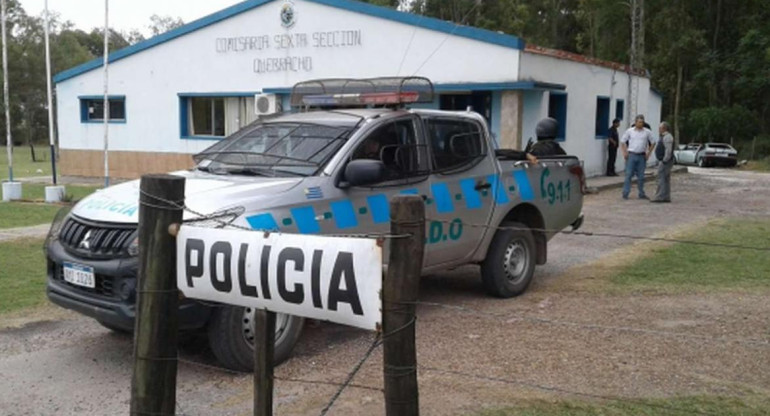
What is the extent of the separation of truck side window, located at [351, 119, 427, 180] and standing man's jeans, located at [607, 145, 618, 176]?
1667 cm

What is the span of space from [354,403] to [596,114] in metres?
18.9

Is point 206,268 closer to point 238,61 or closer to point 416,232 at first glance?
point 416,232

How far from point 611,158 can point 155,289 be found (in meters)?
20.3

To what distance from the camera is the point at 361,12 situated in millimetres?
19344

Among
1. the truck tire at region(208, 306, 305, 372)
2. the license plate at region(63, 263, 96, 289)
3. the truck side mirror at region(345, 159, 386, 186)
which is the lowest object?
the truck tire at region(208, 306, 305, 372)

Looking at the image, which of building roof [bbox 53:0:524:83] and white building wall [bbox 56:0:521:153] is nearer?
building roof [bbox 53:0:524:83]

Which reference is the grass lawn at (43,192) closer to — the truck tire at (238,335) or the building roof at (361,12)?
the building roof at (361,12)

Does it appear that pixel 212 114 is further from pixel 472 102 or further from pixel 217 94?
pixel 472 102

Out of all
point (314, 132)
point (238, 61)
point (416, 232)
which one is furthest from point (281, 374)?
point (238, 61)

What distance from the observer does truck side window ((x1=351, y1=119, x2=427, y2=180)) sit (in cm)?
611

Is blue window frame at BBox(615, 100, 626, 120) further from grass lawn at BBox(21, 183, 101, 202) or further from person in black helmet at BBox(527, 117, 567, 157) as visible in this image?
grass lawn at BBox(21, 183, 101, 202)

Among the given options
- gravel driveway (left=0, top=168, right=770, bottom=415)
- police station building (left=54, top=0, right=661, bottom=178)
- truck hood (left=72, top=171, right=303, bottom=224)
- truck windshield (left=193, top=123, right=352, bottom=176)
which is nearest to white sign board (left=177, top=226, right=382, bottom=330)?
gravel driveway (left=0, top=168, right=770, bottom=415)

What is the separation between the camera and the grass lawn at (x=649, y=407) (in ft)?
14.4

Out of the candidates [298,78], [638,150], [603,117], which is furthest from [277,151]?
[603,117]
